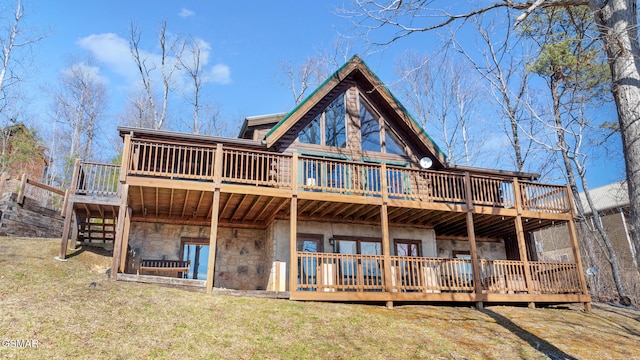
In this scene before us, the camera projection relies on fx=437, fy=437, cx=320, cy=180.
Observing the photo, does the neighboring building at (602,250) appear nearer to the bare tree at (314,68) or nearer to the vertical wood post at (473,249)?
the vertical wood post at (473,249)

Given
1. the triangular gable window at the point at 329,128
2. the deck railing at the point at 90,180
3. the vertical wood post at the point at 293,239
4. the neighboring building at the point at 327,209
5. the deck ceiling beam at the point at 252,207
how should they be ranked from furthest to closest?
1. the triangular gable window at the point at 329,128
2. the deck ceiling beam at the point at 252,207
3. the deck railing at the point at 90,180
4. the neighboring building at the point at 327,209
5. the vertical wood post at the point at 293,239

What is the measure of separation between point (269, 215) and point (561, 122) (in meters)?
12.5

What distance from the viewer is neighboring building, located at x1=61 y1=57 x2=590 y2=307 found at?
12.2 metres

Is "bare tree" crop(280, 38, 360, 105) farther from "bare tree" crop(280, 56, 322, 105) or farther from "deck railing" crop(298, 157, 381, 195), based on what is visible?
"deck railing" crop(298, 157, 381, 195)

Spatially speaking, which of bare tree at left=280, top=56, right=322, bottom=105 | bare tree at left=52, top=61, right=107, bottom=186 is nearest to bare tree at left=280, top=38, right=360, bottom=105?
bare tree at left=280, top=56, right=322, bottom=105

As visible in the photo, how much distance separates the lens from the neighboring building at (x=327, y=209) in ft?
39.9

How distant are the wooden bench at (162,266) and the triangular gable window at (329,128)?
224 inches

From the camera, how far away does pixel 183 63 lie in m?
31.0

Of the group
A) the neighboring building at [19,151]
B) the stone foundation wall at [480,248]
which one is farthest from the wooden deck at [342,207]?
the neighboring building at [19,151]

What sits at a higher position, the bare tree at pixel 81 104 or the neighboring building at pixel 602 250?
the bare tree at pixel 81 104

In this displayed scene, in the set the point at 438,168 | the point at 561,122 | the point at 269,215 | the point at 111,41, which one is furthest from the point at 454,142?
the point at 111,41

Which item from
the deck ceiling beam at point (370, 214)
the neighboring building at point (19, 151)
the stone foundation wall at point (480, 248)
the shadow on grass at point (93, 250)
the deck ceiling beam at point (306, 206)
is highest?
the neighboring building at point (19, 151)

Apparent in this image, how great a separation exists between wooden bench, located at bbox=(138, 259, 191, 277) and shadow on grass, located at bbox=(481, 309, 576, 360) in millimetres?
8834

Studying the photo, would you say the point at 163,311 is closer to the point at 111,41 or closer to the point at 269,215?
the point at 269,215
